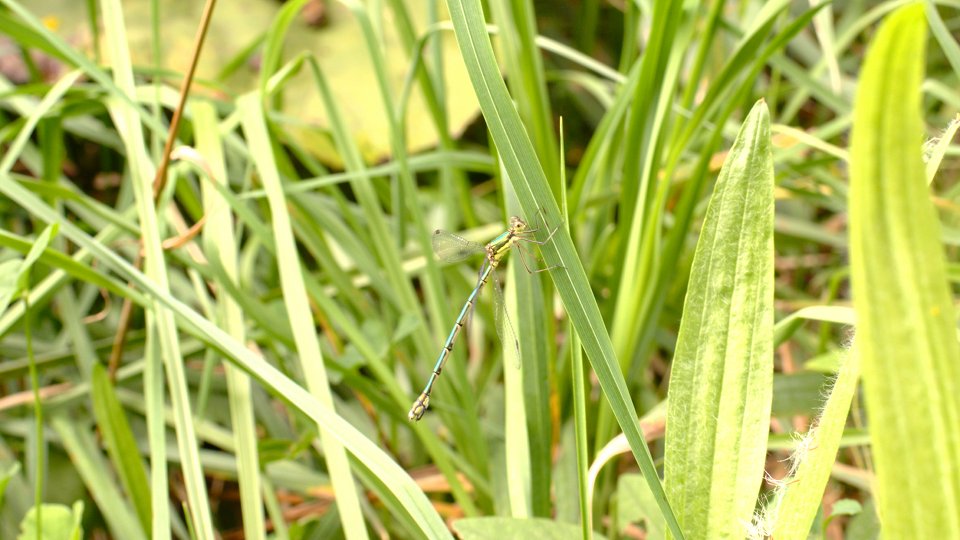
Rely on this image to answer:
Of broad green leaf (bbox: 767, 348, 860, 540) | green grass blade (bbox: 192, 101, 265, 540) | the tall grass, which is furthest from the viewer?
green grass blade (bbox: 192, 101, 265, 540)

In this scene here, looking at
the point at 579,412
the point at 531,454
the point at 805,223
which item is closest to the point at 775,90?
the point at 805,223

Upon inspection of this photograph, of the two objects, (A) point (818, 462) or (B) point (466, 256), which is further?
(B) point (466, 256)

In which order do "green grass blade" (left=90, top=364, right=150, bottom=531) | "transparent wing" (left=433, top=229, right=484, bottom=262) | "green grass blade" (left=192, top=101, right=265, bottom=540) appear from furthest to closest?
"transparent wing" (left=433, top=229, right=484, bottom=262) < "green grass blade" (left=90, top=364, right=150, bottom=531) < "green grass blade" (left=192, top=101, right=265, bottom=540)

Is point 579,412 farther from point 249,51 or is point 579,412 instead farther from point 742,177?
point 249,51

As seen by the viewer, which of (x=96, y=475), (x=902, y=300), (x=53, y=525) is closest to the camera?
(x=902, y=300)

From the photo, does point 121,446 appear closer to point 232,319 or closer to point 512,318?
point 232,319

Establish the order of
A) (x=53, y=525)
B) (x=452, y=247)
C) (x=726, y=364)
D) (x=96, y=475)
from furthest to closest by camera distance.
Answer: (x=452, y=247) → (x=96, y=475) → (x=53, y=525) → (x=726, y=364)

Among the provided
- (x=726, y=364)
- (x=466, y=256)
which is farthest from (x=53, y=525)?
(x=726, y=364)

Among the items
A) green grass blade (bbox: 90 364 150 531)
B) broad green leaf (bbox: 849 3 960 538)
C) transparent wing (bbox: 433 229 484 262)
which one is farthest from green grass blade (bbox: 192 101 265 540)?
broad green leaf (bbox: 849 3 960 538)

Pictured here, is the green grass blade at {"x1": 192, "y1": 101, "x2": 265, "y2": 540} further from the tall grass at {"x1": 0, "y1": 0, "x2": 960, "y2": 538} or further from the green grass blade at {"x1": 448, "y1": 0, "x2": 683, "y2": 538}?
the green grass blade at {"x1": 448, "y1": 0, "x2": 683, "y2": 538}
